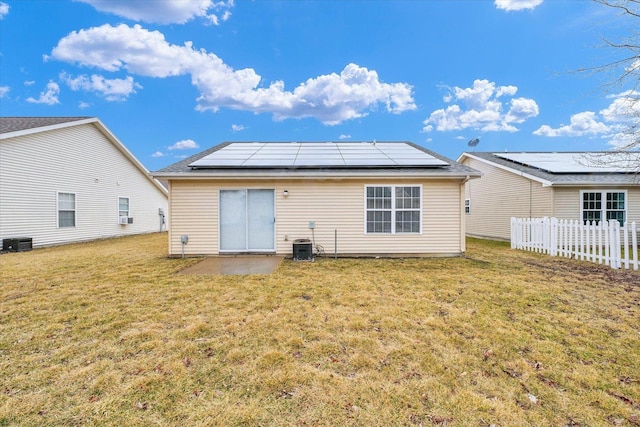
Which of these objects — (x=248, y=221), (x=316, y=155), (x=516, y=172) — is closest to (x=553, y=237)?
(x=516, y=172)

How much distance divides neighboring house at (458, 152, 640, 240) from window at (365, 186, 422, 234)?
21.8 feet

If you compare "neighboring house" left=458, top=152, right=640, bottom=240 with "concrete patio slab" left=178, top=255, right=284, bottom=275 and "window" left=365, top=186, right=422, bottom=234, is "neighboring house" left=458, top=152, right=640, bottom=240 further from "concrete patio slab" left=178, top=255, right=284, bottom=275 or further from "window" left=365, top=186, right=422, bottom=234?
"concrete patio slab" left=178, top=255, right=284, bottom=275

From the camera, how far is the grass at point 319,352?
2.20m

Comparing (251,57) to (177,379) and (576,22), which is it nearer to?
(576,22)

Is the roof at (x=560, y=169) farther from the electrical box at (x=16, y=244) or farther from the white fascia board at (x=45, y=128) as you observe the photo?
the electrical box at (x=16, y=244)

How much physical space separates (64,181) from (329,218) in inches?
476

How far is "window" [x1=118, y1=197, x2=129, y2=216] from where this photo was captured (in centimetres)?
1579

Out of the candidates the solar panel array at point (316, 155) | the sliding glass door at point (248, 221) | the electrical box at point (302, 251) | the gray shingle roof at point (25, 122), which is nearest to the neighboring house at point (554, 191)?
the solar panel array at point (316, 155)

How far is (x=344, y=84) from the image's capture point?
19203 mm

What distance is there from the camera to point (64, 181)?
1219 cm

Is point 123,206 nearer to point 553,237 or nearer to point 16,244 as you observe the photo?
point 16,244

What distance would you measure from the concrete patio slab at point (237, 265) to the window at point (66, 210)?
8.92 metres

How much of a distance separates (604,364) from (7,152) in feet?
53.8

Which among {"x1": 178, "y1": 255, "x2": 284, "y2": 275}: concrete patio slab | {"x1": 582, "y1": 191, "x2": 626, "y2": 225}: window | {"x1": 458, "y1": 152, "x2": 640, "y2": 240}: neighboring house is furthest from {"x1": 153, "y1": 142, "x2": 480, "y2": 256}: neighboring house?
{"x1": 582, "y1": 191, "x2": 626, "y2": 225}: window
